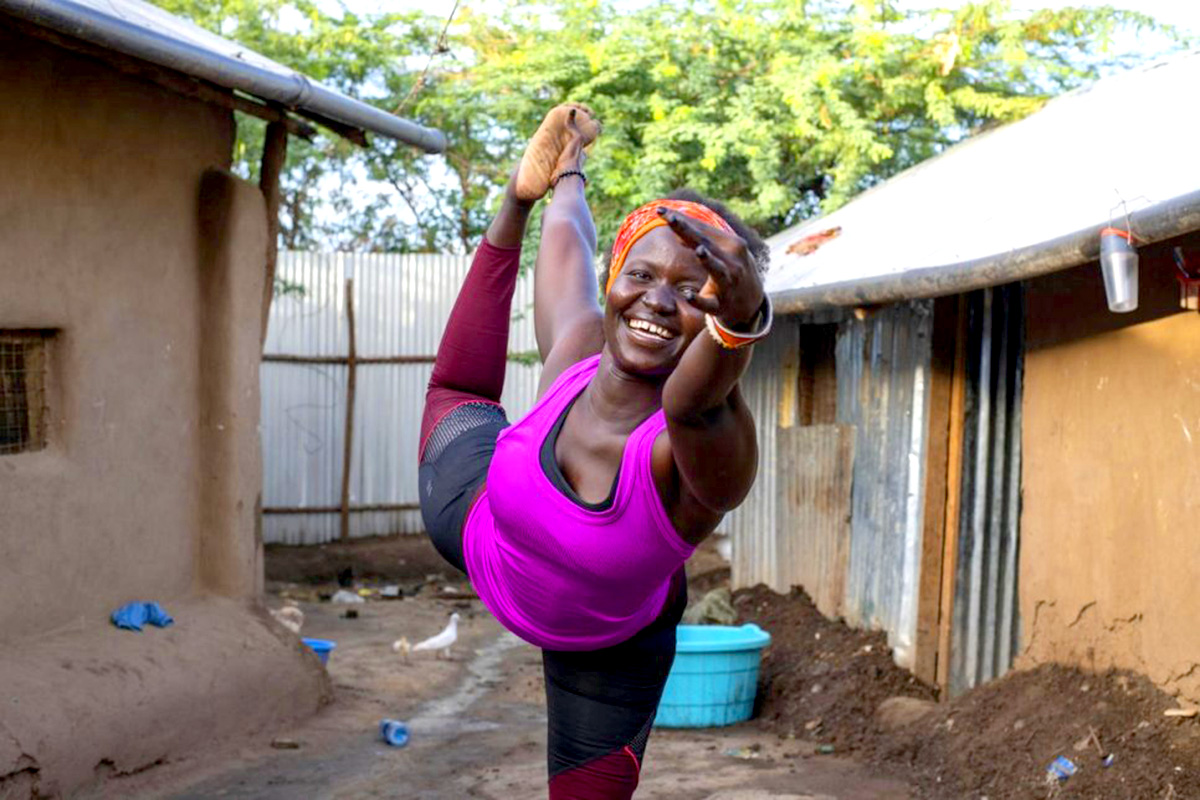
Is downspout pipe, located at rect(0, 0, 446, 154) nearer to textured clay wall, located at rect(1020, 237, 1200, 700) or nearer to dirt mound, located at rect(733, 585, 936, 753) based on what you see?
textured clay wall, located at rect(1020, 237, 1200, 700)

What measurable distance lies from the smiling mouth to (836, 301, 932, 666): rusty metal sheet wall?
195 inches

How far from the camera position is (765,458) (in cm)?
998

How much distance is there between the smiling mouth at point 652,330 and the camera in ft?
8.77

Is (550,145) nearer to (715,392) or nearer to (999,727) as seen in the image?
(715,392)

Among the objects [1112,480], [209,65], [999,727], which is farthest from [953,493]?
[209,65]

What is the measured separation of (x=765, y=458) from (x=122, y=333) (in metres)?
4.77

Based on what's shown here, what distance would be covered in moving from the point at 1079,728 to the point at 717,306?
422cm

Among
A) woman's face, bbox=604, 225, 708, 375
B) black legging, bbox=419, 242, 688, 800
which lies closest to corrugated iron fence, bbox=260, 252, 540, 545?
black legging, bbox=419, 242, 688, 800

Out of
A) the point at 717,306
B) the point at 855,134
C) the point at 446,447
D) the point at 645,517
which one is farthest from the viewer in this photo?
the point at 855,134

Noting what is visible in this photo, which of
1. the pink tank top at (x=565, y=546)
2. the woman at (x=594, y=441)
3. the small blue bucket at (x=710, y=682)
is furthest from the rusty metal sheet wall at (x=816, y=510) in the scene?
the pink tank top at (x=565, y=546)

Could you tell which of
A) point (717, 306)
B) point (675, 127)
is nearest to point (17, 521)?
point (717, 306)

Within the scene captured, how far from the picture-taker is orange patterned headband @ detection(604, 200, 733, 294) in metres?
2.75

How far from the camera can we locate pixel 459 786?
6316 millimetres

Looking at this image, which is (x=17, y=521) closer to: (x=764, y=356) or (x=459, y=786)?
(x=459, y=786)
